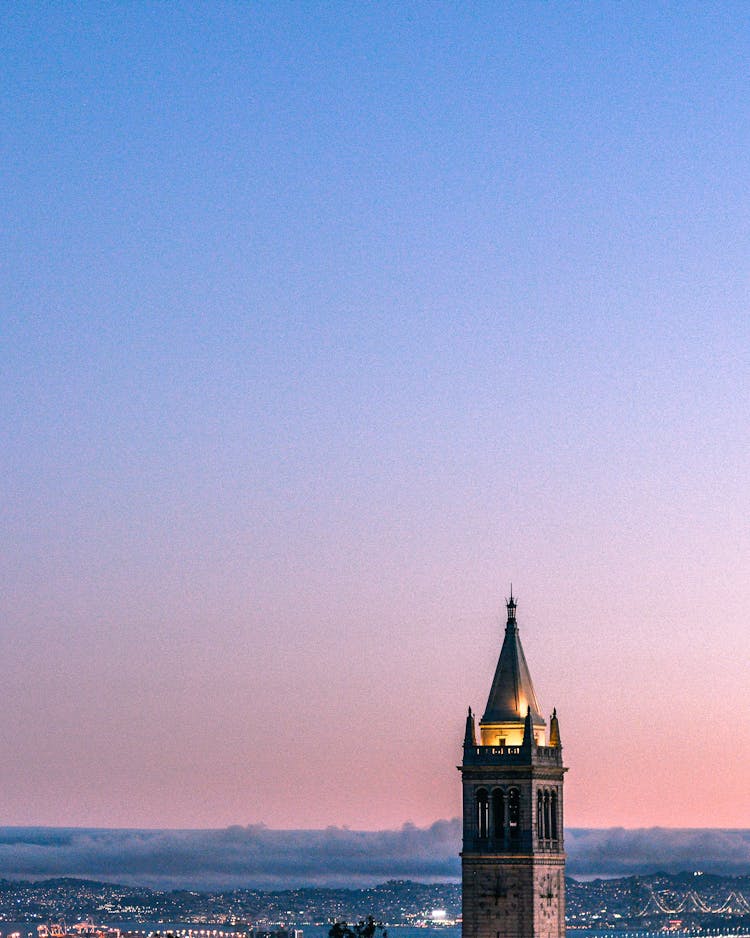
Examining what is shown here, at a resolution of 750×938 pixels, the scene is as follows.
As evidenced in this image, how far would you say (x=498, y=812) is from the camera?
411 ft

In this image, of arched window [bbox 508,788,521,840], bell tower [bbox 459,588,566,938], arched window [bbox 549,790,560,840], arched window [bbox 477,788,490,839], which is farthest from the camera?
arched window [bbox 549,790,560,840]

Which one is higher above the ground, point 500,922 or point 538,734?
point 538,734

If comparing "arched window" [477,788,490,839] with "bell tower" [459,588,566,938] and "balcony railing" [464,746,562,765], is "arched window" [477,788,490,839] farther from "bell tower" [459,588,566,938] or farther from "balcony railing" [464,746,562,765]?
"balcony railing" [464,746,562,765]

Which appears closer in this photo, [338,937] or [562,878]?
[338,937]

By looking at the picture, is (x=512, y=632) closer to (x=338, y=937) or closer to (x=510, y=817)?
(x=510, y=817)

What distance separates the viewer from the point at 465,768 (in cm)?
12562

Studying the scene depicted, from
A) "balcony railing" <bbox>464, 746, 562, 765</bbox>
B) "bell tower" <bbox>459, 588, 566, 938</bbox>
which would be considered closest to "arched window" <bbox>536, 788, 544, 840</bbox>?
"bell tower" <bbox>459, 588, 566, 938</bbox>

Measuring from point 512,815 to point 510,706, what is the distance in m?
5.80

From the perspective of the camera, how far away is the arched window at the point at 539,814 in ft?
410

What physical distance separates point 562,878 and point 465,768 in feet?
26.4

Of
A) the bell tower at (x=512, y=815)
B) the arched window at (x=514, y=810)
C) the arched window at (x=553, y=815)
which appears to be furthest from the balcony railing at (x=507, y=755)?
the arched window at (x=553, y=815)

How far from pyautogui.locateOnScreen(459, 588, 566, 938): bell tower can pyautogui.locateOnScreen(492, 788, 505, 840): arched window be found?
0.05 meters

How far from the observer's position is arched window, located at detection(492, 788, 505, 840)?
12500 centimetres

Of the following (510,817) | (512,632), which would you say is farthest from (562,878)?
(512,632)
